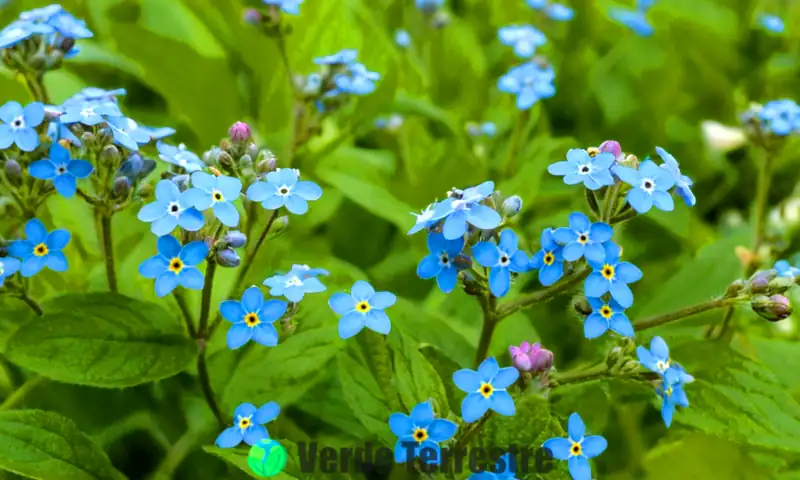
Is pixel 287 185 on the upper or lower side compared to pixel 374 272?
upper

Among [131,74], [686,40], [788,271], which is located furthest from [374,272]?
[686,40]

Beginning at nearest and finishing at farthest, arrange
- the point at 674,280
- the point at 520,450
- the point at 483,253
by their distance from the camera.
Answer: the point at 483,253, the point at 520,450, the point at 674,280

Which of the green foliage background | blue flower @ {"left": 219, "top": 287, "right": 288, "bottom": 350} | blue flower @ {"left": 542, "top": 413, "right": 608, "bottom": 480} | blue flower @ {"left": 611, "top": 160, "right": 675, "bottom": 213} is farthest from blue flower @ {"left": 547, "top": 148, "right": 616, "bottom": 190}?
blue flower @ {"left": 219, "top": 287, "right": 288, "bottom": 350}

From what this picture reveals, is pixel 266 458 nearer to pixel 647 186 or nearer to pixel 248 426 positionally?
pixel 248 426

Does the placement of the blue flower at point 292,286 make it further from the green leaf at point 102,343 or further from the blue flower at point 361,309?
the green leaf at point 102,343

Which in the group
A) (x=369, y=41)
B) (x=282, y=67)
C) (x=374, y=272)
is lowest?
(x=374, y=272)

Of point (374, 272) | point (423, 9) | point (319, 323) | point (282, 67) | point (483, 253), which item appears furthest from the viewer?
point (423, 9)

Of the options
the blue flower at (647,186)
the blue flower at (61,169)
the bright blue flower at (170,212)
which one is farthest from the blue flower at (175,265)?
the blue flower at (647,186)

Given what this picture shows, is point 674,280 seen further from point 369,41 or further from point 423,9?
point 423,9
